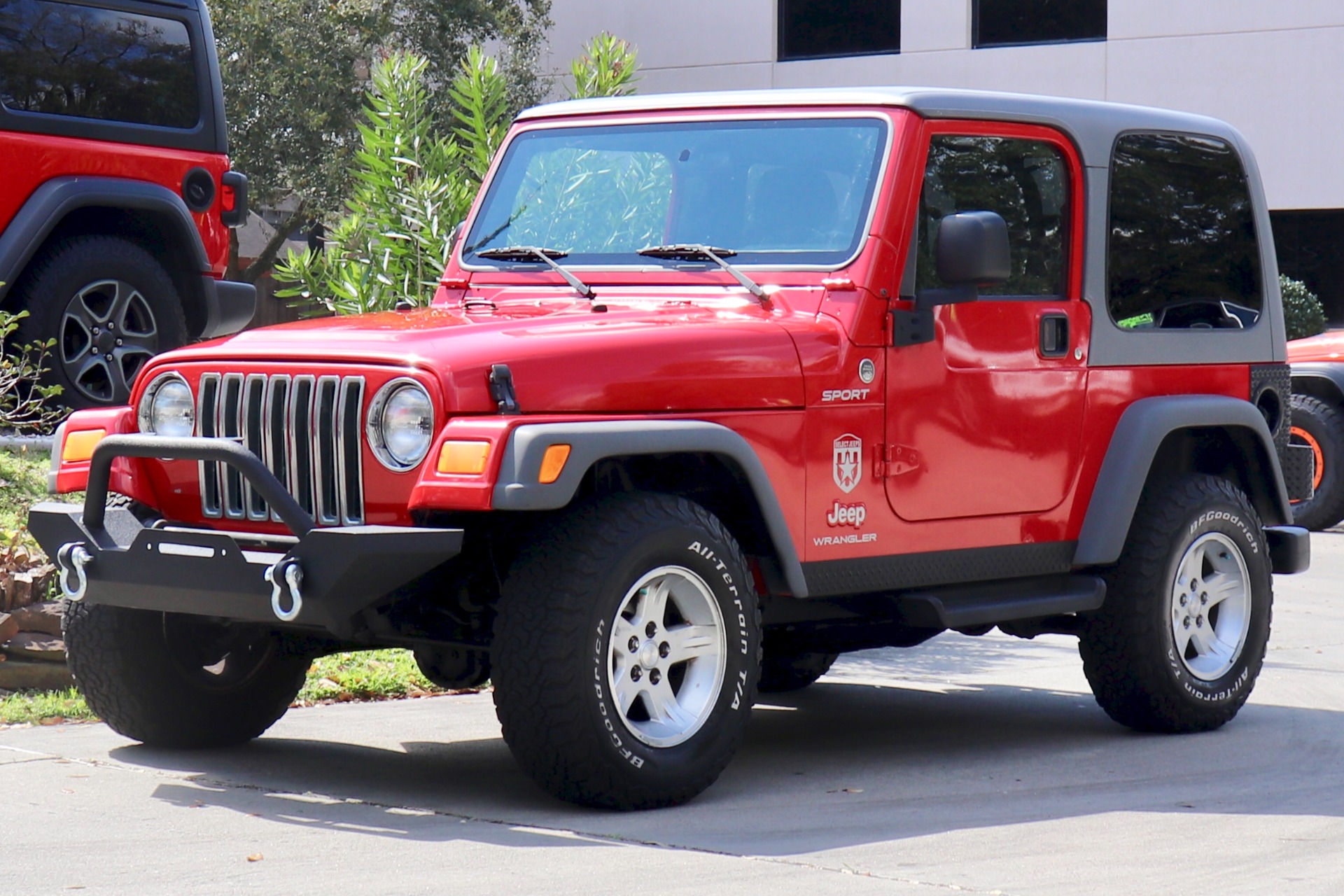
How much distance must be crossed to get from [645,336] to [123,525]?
157 centimetres

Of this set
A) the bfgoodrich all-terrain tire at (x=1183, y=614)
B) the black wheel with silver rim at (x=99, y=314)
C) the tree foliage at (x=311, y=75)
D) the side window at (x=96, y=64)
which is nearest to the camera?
the bfgoodrich all-terrain tire at (x=1183, y=614)

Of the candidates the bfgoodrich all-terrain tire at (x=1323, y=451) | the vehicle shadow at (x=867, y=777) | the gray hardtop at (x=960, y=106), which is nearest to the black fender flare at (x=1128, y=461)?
the vehicle shadow at (x=867, y=777)

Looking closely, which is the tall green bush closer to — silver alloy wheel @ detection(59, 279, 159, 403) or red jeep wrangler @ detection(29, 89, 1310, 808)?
silver alloy wheel @ detection(59, 279, 159, 403)

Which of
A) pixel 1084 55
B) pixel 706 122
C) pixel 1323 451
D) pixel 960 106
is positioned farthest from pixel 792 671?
pixel 1084 55

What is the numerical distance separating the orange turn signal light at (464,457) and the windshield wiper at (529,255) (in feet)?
4.49

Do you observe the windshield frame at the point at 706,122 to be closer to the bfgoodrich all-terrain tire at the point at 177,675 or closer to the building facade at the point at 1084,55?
the bfgoodrich all-terrain tire at the point at 177,675

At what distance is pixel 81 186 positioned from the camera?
1023 centimetres

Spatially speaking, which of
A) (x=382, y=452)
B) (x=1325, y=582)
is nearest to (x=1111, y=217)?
(x=382, y=452)

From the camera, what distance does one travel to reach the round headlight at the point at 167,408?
5965 millimetres

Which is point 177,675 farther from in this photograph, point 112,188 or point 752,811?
point 112,188

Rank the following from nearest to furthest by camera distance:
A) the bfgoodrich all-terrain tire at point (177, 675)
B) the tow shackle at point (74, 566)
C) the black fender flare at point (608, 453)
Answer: the black fender flare at point (608, 453)
the tow shackle at point (74, 566)
the bfgoodrich all-terrain tire at point (177, 675)

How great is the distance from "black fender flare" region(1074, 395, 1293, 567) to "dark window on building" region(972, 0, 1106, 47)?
21108 mm

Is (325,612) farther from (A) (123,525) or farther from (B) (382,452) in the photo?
(A) (123,525)

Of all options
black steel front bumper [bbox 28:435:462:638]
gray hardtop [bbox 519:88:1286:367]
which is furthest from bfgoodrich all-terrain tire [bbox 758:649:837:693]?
black steel front bumper [bbox 28:435:462:638]
